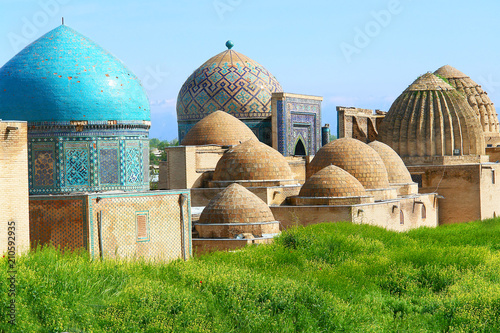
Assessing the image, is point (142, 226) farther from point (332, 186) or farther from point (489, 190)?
point (489, 190)

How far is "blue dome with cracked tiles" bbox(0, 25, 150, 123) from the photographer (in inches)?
502

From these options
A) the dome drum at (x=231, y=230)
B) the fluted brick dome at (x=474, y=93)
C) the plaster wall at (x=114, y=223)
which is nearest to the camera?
the plaster wall at (x=114, y=223)

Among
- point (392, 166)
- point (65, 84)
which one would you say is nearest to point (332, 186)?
point (392, 166)

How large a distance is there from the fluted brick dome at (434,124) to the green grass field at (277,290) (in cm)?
955

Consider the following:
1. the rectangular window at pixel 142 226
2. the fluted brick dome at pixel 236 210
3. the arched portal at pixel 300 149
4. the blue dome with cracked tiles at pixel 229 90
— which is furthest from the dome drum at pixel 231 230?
the arched portal at pixel 300 149

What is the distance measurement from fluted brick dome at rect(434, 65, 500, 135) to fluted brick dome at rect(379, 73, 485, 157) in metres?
6.11

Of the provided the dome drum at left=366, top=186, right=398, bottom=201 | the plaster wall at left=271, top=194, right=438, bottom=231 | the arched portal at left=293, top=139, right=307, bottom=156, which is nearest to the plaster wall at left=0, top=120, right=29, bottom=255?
the plaster wall at left=271, top=194, right=438, bottom=231

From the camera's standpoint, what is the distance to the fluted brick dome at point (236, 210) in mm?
15570

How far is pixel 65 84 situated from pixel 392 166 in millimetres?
10719

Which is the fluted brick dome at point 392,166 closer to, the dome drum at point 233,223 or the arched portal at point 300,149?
the arched portal at point 300,149

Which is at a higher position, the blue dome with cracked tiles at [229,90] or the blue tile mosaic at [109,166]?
the blue dome with cracked tiles at [229,90]

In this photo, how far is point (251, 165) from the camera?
1841 cm

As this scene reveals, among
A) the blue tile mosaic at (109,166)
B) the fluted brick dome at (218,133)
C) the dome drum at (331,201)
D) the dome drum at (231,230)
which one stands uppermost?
the fluted brick dome at (218,133)

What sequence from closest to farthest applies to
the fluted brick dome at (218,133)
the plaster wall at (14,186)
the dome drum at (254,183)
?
1. the plaster wall at (14,186)
2. the dome drum at (254,183)
3. the fluted brick dome at (218,133)
